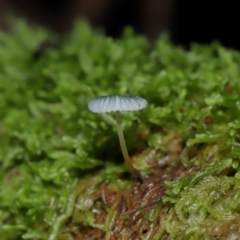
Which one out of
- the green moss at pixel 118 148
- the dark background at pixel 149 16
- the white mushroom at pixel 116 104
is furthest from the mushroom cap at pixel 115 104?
the dark background at pixel 149 16

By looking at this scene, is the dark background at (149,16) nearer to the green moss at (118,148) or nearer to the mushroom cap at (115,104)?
the green moss at (118,148)

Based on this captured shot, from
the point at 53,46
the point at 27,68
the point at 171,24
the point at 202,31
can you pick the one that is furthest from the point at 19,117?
the point at 171,24

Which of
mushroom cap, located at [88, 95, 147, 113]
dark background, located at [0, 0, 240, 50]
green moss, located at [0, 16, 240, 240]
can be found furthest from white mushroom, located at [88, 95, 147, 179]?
dark background, located at [0, 0, 240, 50]

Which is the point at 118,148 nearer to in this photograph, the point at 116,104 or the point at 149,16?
the point at 116,104

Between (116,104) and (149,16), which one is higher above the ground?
(149,16)

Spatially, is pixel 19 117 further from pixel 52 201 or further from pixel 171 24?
pixel 171 24

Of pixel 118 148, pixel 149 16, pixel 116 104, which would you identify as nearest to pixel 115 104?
pixel 116 104
